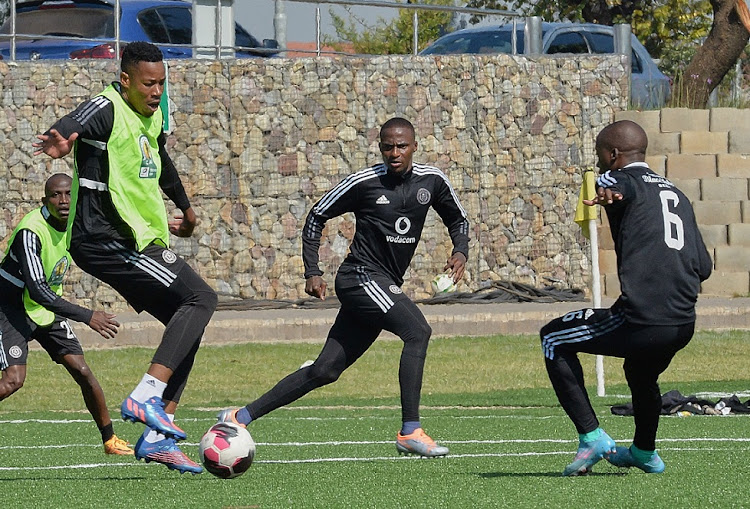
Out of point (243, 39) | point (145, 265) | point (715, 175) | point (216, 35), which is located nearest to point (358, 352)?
point (145, 265)

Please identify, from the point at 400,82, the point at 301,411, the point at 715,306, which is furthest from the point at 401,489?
the point at 400,82

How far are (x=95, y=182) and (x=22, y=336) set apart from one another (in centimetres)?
263

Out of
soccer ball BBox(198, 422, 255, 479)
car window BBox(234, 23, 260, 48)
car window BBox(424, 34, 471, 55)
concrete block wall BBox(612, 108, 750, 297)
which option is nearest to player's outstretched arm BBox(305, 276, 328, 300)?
soccer ball BBox(198, 422, 255, 479)

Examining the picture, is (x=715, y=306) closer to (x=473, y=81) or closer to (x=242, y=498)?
(x=473, y=81)

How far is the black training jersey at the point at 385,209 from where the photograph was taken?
31.4 ft

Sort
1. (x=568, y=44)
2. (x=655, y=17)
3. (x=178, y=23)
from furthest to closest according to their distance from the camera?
(x=655, y=17)
(x=568, y=44)
(x=178, y=23)

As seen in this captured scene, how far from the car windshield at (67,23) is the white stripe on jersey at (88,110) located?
13.5 meters

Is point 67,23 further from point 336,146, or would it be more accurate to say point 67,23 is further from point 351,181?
point 351,181

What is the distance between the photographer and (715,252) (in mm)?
22859

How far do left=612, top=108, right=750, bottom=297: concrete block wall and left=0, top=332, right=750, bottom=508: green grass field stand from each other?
3267 millimetres

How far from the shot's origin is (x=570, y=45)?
82.2 feet

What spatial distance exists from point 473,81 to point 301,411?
31.0 feet

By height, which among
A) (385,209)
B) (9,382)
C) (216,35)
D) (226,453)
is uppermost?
(216,35)

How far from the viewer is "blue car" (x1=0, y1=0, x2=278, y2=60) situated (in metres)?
21.0
